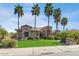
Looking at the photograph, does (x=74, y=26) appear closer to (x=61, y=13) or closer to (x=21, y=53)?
(x=61, y=13)

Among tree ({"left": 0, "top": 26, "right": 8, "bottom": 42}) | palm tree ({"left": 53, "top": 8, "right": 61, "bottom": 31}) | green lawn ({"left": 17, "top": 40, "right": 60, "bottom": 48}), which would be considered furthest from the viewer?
tree ({"left": 0, "top": 26, "right": 8, "bottom": 42})

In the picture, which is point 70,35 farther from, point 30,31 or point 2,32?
point 2,32

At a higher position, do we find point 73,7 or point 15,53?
point 73,7

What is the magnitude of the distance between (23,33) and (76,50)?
2451 mm

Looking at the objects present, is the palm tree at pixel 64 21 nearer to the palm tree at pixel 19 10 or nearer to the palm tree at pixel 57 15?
the palm tree at pixel 57 15

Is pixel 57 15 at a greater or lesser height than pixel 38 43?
greater

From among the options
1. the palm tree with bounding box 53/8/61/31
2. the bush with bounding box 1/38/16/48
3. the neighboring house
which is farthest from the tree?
the palm tree with bounding box 53/8/61/31

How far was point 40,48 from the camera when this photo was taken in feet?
87.1

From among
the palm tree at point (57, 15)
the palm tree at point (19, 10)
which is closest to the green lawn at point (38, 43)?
the palm tree at point (57, 15)

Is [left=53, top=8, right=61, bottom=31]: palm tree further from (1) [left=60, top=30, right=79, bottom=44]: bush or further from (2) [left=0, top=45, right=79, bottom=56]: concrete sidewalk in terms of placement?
(2) [left=0, top=45, right=79, bottom=56]: concrete sidewalk

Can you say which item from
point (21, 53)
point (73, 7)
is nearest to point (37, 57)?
point (21, 53)

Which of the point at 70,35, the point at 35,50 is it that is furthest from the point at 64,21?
the point at 35,50

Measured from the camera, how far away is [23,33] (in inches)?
1054

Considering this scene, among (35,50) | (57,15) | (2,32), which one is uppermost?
(57,15)
